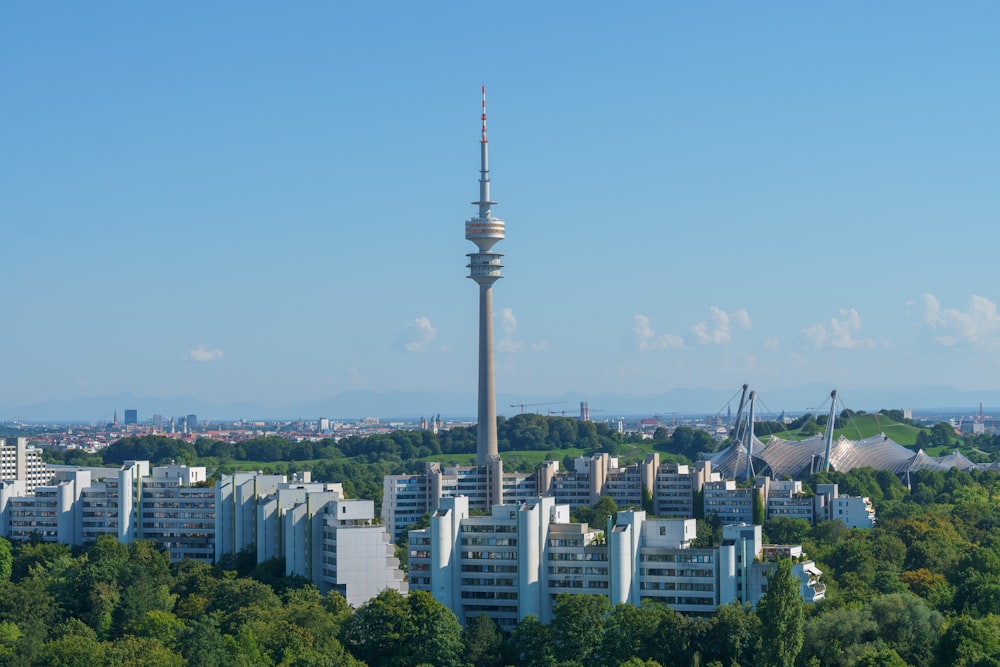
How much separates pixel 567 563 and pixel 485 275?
166 ft

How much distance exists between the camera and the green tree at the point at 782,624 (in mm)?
50469

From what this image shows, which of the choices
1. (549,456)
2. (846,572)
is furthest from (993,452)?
(846,572)

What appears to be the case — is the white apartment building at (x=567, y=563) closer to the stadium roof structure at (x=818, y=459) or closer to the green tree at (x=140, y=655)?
the green tree at (x=140, y=655)

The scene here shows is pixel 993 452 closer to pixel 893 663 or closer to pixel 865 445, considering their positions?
pixel 865 445

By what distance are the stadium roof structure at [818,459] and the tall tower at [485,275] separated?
20050mm

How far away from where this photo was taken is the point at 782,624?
5088cm

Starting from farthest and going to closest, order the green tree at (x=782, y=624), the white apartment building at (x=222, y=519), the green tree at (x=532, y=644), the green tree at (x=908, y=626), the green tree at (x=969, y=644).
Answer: the white apartment building at (x=222, y=519) → the green tree at (x=532, y=644) → the green tree at (x=908, y=626) → the green tree at (x=782, y=624) → the green tree at (x=969, y=644)

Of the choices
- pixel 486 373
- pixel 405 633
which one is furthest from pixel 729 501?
pixel 405 633

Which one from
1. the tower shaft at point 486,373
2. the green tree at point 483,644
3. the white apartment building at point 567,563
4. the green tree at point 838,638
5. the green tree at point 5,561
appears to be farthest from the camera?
the tower shaft at point 486,373

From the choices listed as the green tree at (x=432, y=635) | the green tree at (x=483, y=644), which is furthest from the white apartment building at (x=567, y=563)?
the green tree at (x=432, y=635)

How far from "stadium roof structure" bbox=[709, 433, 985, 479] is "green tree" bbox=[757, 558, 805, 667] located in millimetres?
68817

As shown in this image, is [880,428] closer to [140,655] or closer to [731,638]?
[731,638]

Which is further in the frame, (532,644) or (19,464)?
(19,464)

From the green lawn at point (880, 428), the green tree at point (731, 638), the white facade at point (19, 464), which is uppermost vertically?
the green lawn at point (880, 428)
